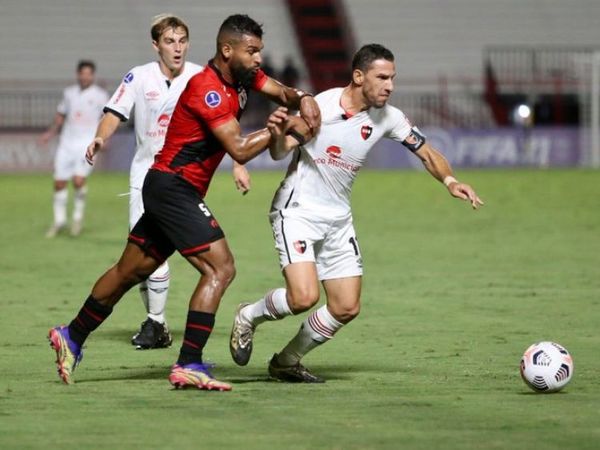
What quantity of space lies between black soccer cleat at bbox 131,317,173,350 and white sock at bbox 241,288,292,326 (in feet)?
5.44

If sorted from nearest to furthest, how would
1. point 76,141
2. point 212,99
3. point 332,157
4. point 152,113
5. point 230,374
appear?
point 212,99 → point 332,157 → point 230,374 → point 152,113 → point 76,141

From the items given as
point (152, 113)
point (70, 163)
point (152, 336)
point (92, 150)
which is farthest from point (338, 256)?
point (70, 163)

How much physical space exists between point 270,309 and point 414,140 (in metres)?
1.40

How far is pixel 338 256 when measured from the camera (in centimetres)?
832

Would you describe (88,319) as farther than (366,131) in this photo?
No

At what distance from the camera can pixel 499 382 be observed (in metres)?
8.16

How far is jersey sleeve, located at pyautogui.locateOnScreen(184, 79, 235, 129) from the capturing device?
768cm

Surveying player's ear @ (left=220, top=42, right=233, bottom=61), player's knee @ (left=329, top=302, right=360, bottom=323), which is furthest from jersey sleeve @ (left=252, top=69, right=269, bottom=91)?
player's knee @ (left=329, top=302, right=360, bottom=323)

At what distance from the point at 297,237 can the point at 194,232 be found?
0.72 m

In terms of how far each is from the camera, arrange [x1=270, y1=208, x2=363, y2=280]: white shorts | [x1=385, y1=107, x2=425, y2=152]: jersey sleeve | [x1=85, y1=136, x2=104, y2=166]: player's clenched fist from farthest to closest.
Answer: [x1=85, y1=136, x2=104, y2=166]: player's clenched fist → [x1=385, y1=107, x2=425, y2=152]: jersey sleeve → [x1=270, y1=208, x2=363, y2=280]: white shorts

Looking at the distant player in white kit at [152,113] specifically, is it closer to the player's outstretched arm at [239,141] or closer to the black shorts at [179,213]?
the black shorts at [179,213]

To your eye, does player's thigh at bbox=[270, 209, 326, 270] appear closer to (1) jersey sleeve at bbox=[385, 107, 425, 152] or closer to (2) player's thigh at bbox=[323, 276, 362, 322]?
(2) player's thigh at bbox=[323, 276, 362, 322]

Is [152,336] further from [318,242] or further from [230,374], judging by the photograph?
[318,242]

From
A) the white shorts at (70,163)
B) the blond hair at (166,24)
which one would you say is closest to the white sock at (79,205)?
the white shorts at (70,163)
